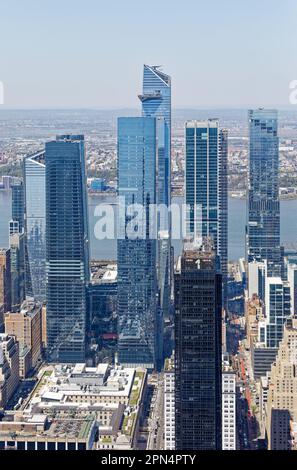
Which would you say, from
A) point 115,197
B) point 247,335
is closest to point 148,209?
point 115,197

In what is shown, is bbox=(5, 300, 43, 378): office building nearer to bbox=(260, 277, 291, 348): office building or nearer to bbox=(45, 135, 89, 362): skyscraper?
bbox=(45, 135, 89, 362): skyscraper

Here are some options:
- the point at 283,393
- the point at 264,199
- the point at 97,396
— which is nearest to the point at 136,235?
the point at 264,199

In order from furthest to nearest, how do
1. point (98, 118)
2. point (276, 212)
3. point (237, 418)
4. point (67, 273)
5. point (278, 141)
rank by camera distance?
point (67, 273)
point (276, 212)
point (278, 141)
point (98, 118)
point (237, 418)

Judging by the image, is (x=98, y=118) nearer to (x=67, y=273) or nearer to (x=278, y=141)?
(x=278, y=141)

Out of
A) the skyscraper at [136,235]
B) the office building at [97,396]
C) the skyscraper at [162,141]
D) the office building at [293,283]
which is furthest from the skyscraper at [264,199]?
the office building at [97,396]

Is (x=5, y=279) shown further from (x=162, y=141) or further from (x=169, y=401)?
(x=169, y=401)
